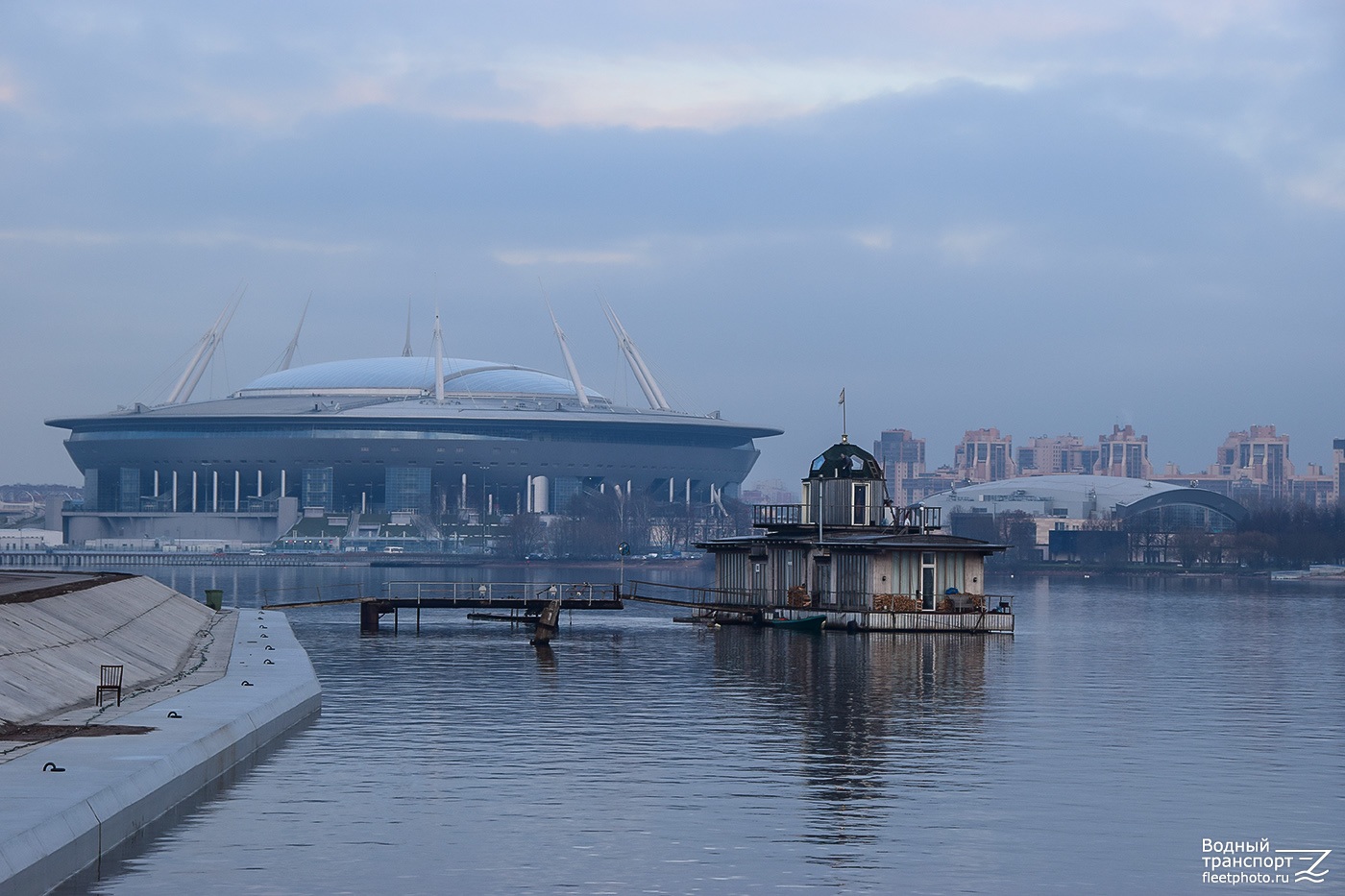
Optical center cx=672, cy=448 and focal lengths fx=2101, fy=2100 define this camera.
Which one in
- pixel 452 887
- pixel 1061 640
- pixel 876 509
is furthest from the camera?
pixel 876 509

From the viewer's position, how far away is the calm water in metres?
22.5

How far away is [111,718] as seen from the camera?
32.0 metres

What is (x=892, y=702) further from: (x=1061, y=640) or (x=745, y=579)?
(x=745, y=579)

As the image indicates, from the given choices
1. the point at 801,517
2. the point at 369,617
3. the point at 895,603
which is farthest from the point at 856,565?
the point at 369,617

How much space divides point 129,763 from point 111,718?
616cm

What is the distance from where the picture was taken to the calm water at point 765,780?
2250 centimetres

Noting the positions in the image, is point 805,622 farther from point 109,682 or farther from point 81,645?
point 109,682

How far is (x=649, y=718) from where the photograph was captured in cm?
4072

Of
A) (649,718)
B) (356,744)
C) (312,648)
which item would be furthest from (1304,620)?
(356,744)

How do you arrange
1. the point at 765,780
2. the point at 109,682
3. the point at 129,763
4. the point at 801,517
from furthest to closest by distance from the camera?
the point at 801,517
the point at 109,682
the point at 765,780
the point at 129,763

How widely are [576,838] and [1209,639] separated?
60810 mm

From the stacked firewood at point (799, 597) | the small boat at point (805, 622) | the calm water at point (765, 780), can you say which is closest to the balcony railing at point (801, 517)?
the stacked firewood at point (799, 597)

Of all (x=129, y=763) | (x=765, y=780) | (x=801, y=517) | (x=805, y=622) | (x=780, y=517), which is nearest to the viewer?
(x=129, y=763)

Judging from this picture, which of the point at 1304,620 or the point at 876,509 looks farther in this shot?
the point at 1304,620
